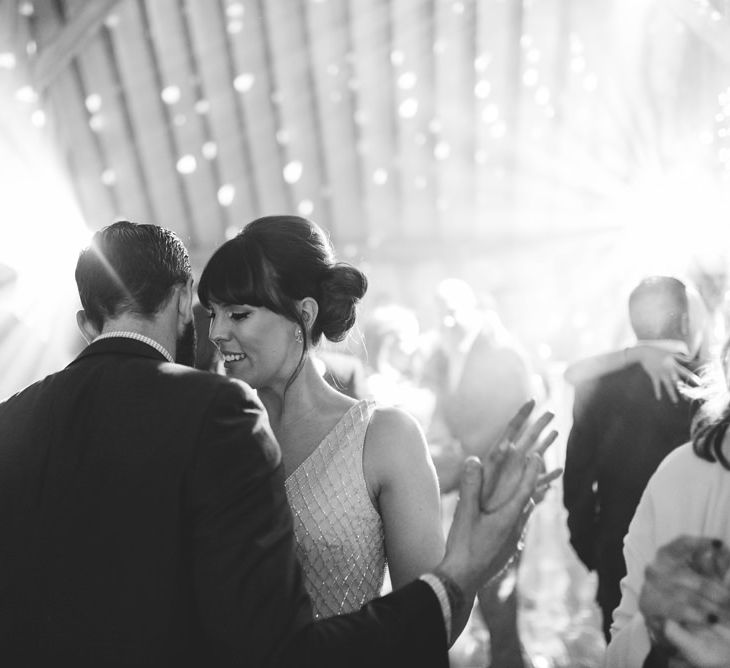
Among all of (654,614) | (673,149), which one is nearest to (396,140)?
(673,149)

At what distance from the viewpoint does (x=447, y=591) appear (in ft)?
3.49

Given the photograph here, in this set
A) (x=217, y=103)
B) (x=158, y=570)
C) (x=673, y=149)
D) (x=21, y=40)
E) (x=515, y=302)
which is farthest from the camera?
(x=515, y=302)

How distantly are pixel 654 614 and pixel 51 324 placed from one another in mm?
4872

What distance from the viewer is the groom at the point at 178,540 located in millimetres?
1000

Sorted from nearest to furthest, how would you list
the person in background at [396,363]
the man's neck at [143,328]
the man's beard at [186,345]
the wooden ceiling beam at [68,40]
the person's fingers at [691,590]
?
the person's fingers at [691,590] → the man's neck at [143,328] → the man's beard at [186,345] → the person in background at [396,363] → the wooden ceiling beam at [68,40]

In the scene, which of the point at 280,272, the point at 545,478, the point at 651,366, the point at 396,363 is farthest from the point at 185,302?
the point at 396,363

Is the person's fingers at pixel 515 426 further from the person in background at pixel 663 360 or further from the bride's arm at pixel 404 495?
the person in background at pixel 663 360

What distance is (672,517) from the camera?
1.25m

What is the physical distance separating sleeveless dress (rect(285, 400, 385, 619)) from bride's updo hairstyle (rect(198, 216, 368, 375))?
0.98ft

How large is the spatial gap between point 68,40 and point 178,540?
5.25m

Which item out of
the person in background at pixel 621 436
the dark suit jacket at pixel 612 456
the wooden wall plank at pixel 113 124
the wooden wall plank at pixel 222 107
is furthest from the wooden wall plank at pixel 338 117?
the dark suit jacket at pixel 612 456

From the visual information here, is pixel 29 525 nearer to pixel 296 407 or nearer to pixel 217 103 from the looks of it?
pixel 296 407

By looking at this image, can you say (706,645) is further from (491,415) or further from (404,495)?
(491,415)

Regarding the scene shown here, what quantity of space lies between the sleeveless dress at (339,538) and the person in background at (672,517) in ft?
1.48
